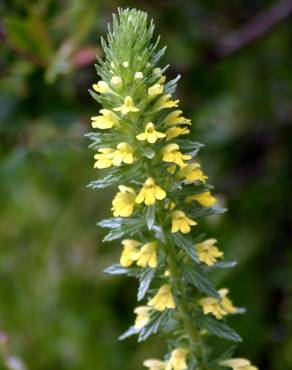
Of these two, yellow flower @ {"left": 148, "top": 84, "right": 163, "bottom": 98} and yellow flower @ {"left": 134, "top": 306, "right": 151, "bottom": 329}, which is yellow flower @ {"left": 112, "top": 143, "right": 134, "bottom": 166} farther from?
yellow flower @ {"left": 134, "top": 306, "right": 151, "bottom": 329}

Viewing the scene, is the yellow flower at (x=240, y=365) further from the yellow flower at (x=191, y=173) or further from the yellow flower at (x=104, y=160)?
the yellow flower at (x=104, y=160)

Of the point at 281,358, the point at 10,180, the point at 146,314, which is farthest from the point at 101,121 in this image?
the point at 281,358

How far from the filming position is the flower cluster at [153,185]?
123 cm

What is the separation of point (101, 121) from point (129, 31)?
18 centimetres

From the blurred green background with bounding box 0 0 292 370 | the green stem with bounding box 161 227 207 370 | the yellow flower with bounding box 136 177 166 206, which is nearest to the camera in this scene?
the yellow flower with bounding box 136 177 166 206

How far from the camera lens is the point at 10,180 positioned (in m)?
2.54

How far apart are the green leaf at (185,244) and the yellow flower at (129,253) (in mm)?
83

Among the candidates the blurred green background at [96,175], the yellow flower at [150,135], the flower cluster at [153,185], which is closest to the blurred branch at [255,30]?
the blurred green background at [96,175]

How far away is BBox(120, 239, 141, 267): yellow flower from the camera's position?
132cm

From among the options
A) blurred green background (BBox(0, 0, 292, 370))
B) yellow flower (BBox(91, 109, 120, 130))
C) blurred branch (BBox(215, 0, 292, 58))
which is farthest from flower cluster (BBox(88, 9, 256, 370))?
blurred branch (BBox(215, 0, 292, 58))

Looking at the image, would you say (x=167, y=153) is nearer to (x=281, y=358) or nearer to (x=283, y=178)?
(x=281, y=358)

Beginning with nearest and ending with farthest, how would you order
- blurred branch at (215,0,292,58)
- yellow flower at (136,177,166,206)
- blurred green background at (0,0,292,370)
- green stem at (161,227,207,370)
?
yellow flower at (136,177,166,206), green stem at (161,227,207,370), blurred green background at (0,0,292,370), blurred branch at (215,0,292,58)

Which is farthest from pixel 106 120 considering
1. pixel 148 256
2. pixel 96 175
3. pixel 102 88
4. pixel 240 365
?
pixel 96 175

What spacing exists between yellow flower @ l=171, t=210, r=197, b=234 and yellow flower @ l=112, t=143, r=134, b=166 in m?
0.13
